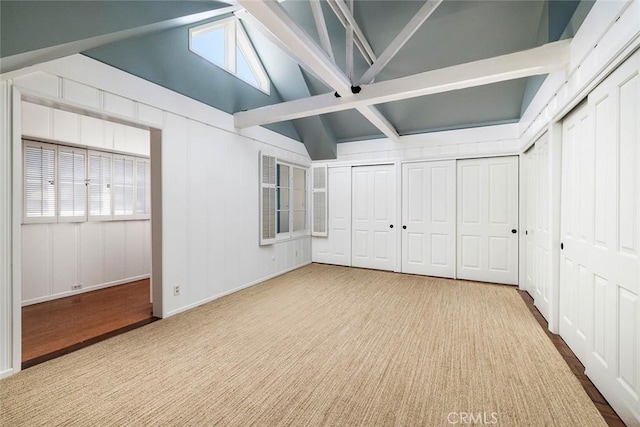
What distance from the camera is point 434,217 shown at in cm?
519

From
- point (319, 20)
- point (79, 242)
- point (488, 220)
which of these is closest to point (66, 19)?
point (319, 20)

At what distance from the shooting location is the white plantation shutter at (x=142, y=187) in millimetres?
5117

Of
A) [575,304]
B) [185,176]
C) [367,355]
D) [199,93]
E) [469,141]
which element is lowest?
[367,355]

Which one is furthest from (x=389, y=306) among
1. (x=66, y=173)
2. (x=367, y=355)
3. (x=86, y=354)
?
(x=66, y=173)

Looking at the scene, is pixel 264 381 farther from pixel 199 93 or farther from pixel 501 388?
pixel 199 93

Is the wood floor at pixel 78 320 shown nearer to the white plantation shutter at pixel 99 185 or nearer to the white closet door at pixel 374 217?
the white plantation shutter at pixel 99 185

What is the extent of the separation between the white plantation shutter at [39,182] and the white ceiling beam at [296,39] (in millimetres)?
3996

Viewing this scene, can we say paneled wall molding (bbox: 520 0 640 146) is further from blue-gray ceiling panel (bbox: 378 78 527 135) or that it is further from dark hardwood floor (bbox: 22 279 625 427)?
dark hardwood floor (bbox: 22 279 625 427)

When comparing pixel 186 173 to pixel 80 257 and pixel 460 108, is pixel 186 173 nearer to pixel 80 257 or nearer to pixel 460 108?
pixel 80 257

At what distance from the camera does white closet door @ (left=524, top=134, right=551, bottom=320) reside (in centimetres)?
315

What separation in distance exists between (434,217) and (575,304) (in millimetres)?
2857

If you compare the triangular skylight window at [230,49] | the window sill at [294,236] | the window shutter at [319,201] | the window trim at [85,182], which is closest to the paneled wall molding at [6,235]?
A: the triangular skylight window at [230,49]

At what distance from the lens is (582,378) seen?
2.09 meters

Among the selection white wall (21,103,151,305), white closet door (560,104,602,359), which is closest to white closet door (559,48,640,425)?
white closet door (560,104,602,359)
